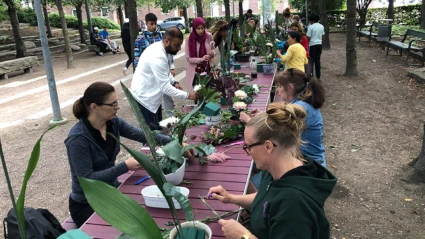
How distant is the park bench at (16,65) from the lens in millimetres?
10703

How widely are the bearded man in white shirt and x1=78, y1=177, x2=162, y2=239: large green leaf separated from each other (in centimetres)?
217

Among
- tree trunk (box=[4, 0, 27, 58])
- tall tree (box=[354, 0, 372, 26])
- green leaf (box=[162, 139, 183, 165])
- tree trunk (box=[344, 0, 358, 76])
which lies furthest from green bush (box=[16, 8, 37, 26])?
green leaf (box=[162, 139, 183, 165])

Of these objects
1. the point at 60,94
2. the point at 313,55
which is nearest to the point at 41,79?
the point at 60,94

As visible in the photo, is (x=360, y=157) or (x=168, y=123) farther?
(x=360, y=157)

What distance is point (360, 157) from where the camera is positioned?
4.22m

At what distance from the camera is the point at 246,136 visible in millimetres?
1567

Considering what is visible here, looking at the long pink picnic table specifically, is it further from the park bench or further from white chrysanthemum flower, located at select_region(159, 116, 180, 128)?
the park bench

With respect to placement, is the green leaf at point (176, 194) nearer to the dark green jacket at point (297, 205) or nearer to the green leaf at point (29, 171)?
the dark green jacket at point (297, 205)

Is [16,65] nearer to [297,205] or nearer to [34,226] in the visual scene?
[34,226]

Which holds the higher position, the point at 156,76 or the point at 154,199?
the point at 156,76

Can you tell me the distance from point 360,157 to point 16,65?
10.5 metres

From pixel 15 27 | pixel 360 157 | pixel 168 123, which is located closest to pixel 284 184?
pixel 168 123

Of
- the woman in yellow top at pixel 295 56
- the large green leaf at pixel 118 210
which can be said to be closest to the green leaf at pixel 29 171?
the large green leaf at pixel 118 210

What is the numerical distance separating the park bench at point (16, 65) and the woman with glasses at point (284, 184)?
1104 centimetres
